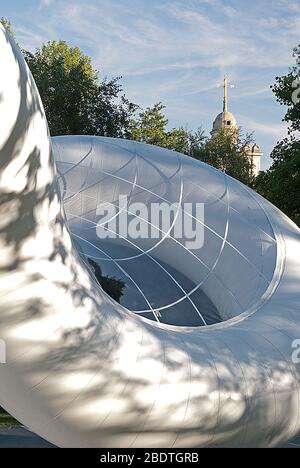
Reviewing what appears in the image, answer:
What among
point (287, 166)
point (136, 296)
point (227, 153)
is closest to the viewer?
point (136, 296)

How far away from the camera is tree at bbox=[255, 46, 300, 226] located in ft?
73.7

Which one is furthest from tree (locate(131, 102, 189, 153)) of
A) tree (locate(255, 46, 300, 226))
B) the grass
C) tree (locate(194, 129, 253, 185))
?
the grass

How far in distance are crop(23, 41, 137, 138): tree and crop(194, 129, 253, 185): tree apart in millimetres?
10159

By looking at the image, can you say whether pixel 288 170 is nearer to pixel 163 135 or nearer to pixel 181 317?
pixel 181 317

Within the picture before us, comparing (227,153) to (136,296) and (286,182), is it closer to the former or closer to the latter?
(286,182)

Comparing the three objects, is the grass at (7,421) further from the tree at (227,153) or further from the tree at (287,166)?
the tree at (227,153)

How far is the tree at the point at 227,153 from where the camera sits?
42.0m

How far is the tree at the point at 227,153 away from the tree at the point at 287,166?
634 inches

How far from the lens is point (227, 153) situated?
43.2 metres

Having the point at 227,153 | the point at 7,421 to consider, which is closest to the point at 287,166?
the point at 7,421

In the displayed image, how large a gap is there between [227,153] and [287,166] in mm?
21123

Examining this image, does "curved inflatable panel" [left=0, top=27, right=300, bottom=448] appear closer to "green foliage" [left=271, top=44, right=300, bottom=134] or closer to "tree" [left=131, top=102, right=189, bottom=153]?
"green foliage" [left=271, top=44, right=300, bottom=134]

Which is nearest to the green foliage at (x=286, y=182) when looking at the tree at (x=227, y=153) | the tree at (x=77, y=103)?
the tree at (x=77, y=103)

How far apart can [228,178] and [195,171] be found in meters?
0.60
